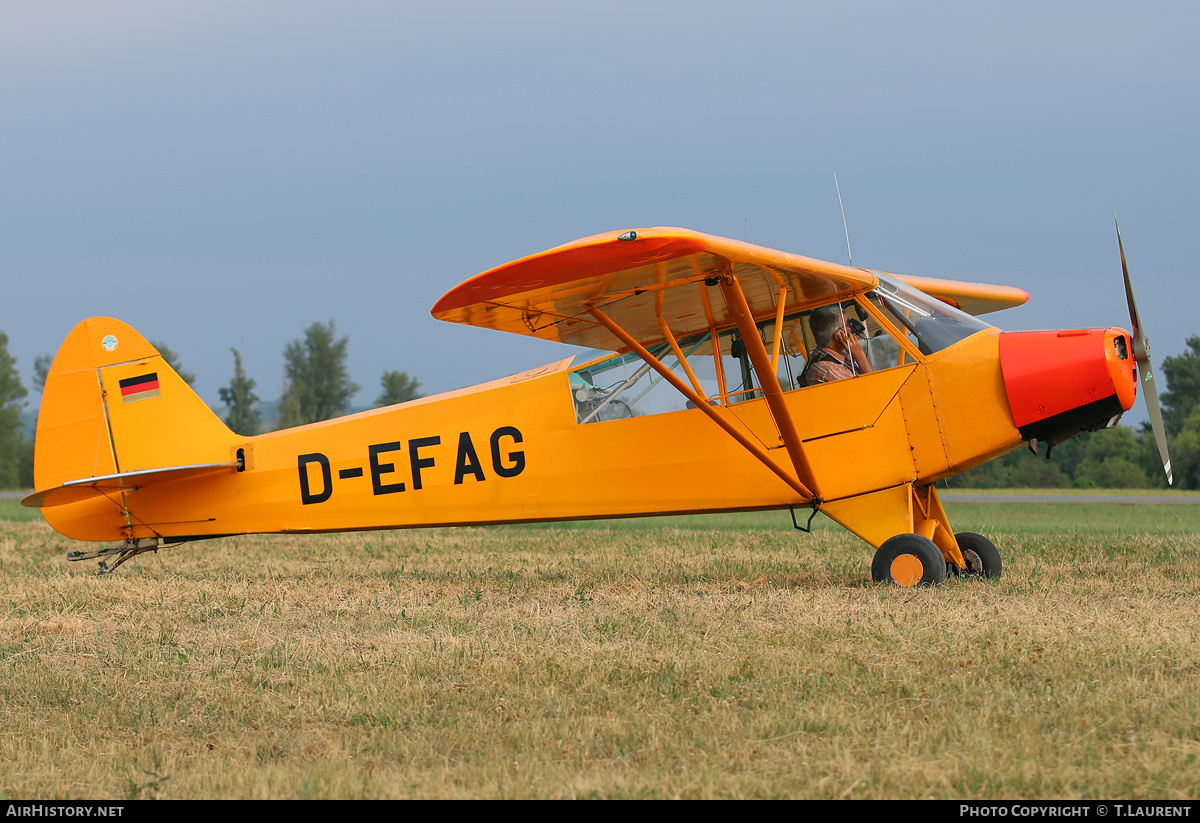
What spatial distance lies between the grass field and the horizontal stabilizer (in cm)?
89

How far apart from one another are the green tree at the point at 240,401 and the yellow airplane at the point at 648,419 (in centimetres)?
5695

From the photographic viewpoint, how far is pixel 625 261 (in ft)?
23.0


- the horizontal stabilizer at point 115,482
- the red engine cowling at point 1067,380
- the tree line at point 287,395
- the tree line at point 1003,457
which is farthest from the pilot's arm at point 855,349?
the tree line at point 287,395

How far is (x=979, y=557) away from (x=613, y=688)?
5025 millimetres

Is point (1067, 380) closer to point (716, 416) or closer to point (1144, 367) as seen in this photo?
point (1144, 367)

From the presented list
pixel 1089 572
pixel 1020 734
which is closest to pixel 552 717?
pixel 1020 734

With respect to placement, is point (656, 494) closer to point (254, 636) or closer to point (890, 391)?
point (890, 391)

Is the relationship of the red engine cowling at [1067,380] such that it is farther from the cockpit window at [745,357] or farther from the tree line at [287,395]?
the tree line at [287,395]

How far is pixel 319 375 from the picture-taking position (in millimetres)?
73875

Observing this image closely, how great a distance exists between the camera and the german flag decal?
32.2 feet

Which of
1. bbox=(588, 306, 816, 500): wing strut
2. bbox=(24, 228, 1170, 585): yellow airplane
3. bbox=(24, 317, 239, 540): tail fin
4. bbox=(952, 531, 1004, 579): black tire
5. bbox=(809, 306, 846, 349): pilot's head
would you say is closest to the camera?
bbox=(24, 228, 1170, 585): yellow airplane

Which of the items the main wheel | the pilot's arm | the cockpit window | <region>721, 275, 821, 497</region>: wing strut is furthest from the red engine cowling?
<region>721, 275, 821, 497</region>: wing strut

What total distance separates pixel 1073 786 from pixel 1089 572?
5.78 meters

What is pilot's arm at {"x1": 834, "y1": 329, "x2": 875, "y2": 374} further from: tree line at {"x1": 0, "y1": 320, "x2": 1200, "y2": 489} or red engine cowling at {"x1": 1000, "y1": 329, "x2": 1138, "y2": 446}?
tree line at {"x1": 0, "y1": 320, "x2": 1200, "y2": 489}
